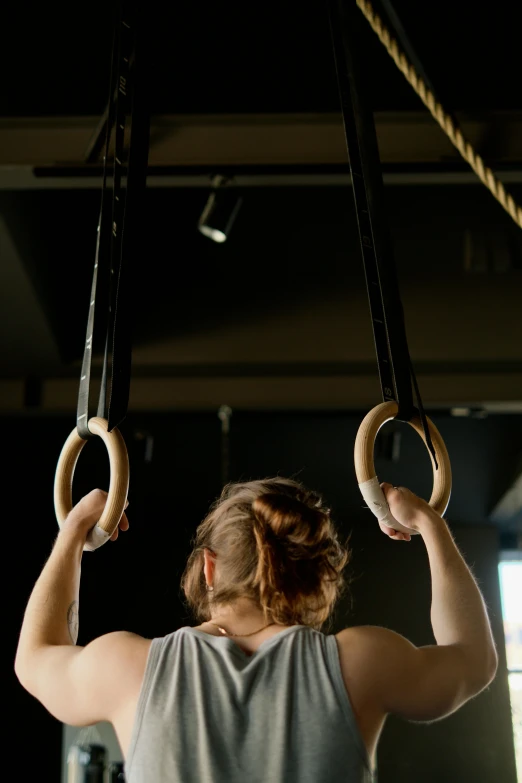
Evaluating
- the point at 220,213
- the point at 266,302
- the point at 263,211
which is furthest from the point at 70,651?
the point at 266,302

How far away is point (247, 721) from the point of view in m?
0.90

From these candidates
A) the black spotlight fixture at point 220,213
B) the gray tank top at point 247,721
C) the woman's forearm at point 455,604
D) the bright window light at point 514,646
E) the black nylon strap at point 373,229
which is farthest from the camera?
the bright window light at point 514,646

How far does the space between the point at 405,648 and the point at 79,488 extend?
4204mm

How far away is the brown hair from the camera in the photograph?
104 centimetres

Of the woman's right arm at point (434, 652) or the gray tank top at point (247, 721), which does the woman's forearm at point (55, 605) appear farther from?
the woman's right arm at point (434, 652)

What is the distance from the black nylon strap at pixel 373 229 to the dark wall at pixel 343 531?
3.40 m

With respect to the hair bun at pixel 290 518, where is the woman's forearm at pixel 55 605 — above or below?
below

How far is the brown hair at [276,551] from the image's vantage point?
1.04 metres

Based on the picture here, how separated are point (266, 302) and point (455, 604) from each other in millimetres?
2677

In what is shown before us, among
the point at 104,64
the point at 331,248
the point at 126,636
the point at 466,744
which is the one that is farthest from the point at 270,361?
the point at 466,744

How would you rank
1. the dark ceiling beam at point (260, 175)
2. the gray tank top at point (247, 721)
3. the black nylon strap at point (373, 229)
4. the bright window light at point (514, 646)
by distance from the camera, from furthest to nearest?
the bright window light at point (514, 646) → the dark ceiling beam at point (260, 175) → the black nylon strap at point (373, 229) → the gray tank top at point (247, 721)

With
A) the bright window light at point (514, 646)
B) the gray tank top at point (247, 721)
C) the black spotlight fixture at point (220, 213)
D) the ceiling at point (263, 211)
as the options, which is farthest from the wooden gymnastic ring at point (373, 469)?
the bright window light at point (514, 646)

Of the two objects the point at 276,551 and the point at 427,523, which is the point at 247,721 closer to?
the point at 276,551

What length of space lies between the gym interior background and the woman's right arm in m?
Answer: 0.44
